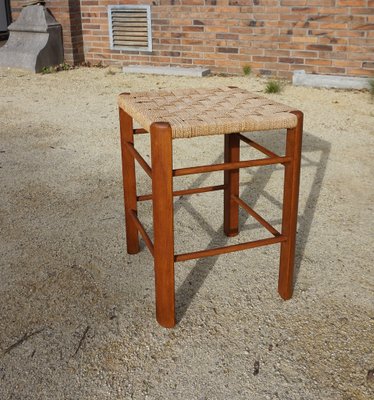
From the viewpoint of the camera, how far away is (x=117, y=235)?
2293 millimetres

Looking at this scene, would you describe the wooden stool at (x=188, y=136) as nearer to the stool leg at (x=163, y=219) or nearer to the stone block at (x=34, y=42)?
the stool leg at (x=163, y=219)

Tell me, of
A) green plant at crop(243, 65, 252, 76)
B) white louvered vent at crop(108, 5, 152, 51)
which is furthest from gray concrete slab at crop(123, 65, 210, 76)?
green plant at crop(243, 65, 252, 76)

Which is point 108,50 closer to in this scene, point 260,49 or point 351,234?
point 260,49

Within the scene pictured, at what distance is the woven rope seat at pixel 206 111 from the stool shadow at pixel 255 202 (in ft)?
2.05

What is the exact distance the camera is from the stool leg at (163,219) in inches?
57.7

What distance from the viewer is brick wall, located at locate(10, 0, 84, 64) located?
6.04 m

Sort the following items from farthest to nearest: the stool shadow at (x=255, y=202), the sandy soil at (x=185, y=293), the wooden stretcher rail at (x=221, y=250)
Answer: the stool shadow at (x=255, y=202) → the wooden stretcher rail at (x=221, y=250) → the sandy soil at (x=185, y=293)

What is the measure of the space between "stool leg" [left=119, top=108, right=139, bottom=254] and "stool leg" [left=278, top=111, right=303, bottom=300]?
0.59m

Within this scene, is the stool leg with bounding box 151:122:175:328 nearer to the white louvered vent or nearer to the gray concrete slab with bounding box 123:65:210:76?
the gray concrete slab with bounding box 123:65:210:76

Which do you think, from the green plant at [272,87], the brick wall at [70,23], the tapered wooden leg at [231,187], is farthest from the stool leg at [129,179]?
the brick wall at [70,23]

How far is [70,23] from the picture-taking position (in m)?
6.06

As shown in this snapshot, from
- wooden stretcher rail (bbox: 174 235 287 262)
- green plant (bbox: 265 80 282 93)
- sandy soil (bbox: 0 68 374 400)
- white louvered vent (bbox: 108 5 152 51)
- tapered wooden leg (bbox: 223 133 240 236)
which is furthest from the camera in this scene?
white louvered vent (bbox: 108 5 152 51)

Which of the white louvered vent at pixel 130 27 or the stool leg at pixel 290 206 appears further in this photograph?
the white louvered vent at pixel 130 27

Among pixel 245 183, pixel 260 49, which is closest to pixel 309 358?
pixel 245 183
